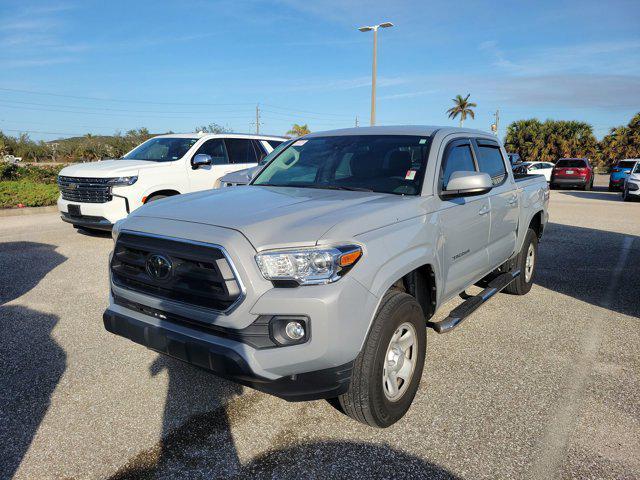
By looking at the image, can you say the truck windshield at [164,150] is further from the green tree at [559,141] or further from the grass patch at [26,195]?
the green tree at [559,141]

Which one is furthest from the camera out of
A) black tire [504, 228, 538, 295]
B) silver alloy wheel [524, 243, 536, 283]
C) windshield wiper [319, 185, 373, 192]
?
silver alloy wheel [524, 243, 536, 283]

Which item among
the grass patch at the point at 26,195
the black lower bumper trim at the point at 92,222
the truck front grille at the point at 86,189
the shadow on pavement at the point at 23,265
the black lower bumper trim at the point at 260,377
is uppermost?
the truck front grille at the point at 86,189

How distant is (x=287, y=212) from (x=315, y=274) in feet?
1.75

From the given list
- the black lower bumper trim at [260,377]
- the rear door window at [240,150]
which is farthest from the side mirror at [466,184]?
the rear door window at [240,150]

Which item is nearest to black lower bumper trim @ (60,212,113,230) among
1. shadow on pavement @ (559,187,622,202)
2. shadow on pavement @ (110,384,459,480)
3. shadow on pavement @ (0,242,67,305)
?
shadow on pavement @ (0,242,67,305)

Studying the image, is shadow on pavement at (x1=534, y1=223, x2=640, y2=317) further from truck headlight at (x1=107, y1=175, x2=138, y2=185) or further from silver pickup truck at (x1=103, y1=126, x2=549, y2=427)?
truck headlight at (x1=107, y1=175, x2=138, y2=185)

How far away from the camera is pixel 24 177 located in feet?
52.5

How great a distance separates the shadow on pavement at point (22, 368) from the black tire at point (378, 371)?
1844 millimetres

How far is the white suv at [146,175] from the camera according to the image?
7828 millimetres

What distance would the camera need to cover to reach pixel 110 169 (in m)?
7.95

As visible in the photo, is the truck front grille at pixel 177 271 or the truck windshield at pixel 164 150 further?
the truck windshield at pixel 164 150

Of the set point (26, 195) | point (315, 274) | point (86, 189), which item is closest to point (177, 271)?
point (315, 274)

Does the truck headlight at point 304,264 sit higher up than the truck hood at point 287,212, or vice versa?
the truck hood at point 287,212

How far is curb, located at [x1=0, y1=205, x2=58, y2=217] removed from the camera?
40.1ft
